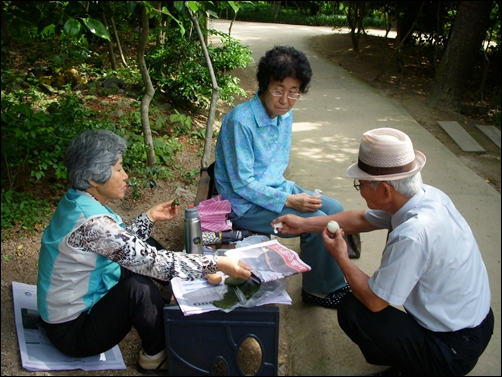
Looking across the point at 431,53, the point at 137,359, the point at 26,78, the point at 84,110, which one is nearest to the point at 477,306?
the point at 137,359

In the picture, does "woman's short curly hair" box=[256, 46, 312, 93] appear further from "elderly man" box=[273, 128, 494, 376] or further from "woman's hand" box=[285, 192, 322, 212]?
"elderly man" box=[273, 128, 494, 376]

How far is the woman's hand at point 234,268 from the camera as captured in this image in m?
2.33

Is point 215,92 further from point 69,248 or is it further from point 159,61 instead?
point 69,248

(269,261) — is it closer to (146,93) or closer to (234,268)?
(234,268)

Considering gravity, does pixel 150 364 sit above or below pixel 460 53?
below

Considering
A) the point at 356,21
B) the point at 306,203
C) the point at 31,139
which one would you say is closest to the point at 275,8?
the point at 356,21

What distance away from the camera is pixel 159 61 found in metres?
6.38

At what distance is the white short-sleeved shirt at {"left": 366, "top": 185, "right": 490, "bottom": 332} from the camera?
6.91 feet

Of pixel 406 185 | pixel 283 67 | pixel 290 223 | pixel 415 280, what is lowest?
pixel 290 223

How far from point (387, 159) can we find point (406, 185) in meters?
0.16

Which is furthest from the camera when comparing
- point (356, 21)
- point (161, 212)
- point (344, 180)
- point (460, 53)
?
point (356, 21)

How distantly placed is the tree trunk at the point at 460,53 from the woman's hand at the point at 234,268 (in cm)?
633

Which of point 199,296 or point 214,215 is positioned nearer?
point 199,296

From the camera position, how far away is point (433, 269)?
7.04 ft
